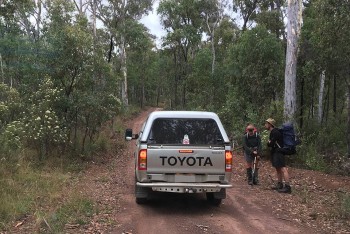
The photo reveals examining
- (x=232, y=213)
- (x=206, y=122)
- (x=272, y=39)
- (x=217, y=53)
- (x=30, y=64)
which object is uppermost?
(x=217, y=53)

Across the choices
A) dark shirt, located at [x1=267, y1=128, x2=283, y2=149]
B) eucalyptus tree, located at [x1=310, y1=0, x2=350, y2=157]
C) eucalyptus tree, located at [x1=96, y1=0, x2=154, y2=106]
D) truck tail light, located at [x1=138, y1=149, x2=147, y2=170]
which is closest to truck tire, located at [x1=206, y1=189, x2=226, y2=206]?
truck tail light, located at [x1=138, y1=149, x2=147, y2=170]

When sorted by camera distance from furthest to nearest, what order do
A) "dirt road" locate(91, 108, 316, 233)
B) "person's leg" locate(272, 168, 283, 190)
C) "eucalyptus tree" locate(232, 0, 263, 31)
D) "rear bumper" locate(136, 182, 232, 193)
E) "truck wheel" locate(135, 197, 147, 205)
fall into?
1. "eucalyptus tree" locate(232, 0, 263, 31)
2. "person's leg" locate(272, 168, 283, 190)
3. "truck wheel" locate(135, 197, 147, 205)
4. "rear bumper" locate(136, 182, 232, 193)
5. "dirt road" locate(91, 108, 316, 233)

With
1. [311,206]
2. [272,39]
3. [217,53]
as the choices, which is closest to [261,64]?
[272,39]

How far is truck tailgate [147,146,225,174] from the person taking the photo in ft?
24.3

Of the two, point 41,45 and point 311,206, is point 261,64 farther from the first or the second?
point 311,206

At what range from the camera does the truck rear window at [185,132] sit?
7.72 metres

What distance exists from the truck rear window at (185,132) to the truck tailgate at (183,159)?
0.28 meters

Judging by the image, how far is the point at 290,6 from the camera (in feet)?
50.3

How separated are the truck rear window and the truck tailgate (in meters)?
0.28

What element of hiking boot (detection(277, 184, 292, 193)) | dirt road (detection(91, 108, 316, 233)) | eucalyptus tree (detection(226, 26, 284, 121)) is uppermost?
eucalyptus tree (detection(226, 26, 284, 121))

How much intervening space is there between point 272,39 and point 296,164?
9020 millimetres

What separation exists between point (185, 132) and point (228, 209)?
201 cm

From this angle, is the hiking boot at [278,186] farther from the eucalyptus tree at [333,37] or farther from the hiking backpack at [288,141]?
the eucalyptus tree at [333,37]

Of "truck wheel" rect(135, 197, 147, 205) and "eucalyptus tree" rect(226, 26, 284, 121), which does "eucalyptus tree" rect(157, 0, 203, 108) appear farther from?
"truck wheel" rect(135, 197, 147, 205)
